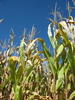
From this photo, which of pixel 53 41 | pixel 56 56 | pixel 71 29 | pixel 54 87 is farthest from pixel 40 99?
pixel 71 29

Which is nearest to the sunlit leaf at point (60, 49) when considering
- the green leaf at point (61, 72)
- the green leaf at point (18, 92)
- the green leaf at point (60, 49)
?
the green leaf at point (60, 49)

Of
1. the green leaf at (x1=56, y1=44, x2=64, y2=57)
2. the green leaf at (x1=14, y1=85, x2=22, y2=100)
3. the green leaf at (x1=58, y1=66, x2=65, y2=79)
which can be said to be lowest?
the green leaf at (x1=14, y1=85, x2=22, y2=100)

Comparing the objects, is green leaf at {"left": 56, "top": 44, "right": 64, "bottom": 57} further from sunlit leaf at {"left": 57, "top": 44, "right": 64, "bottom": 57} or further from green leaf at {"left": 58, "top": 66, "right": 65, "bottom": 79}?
green leaf at {"left": 58, "top": 66, "right": 65, "bottom": 79}

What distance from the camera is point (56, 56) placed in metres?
1.54

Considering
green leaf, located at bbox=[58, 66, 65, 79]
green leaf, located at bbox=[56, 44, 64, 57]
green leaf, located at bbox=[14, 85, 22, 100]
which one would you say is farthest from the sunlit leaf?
green leaf, located at bbox=[14, 85, 22, 100]

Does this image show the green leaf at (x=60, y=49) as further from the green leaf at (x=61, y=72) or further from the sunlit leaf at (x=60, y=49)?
the green leaf at (x=61, y=72)

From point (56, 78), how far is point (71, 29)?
1.78 ft

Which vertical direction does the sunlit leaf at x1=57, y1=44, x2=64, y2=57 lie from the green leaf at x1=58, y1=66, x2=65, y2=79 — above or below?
above

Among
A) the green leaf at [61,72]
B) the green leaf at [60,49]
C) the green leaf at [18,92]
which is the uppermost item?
the green leaf at [60,49]

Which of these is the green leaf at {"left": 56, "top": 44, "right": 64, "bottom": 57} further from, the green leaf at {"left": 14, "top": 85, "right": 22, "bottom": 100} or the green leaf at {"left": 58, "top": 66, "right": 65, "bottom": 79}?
the green leaf at {"left": 14, "top": 85, "right": 22, "bottom": 100}

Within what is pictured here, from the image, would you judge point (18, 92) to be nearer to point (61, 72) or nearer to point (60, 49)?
point (61, 72)

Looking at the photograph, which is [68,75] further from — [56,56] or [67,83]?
[56,56]

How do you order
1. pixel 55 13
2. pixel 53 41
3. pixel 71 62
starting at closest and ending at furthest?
pixel 71 62
pixel 53 41
pixel 55 13

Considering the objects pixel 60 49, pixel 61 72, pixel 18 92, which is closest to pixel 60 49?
pixel 60 49
